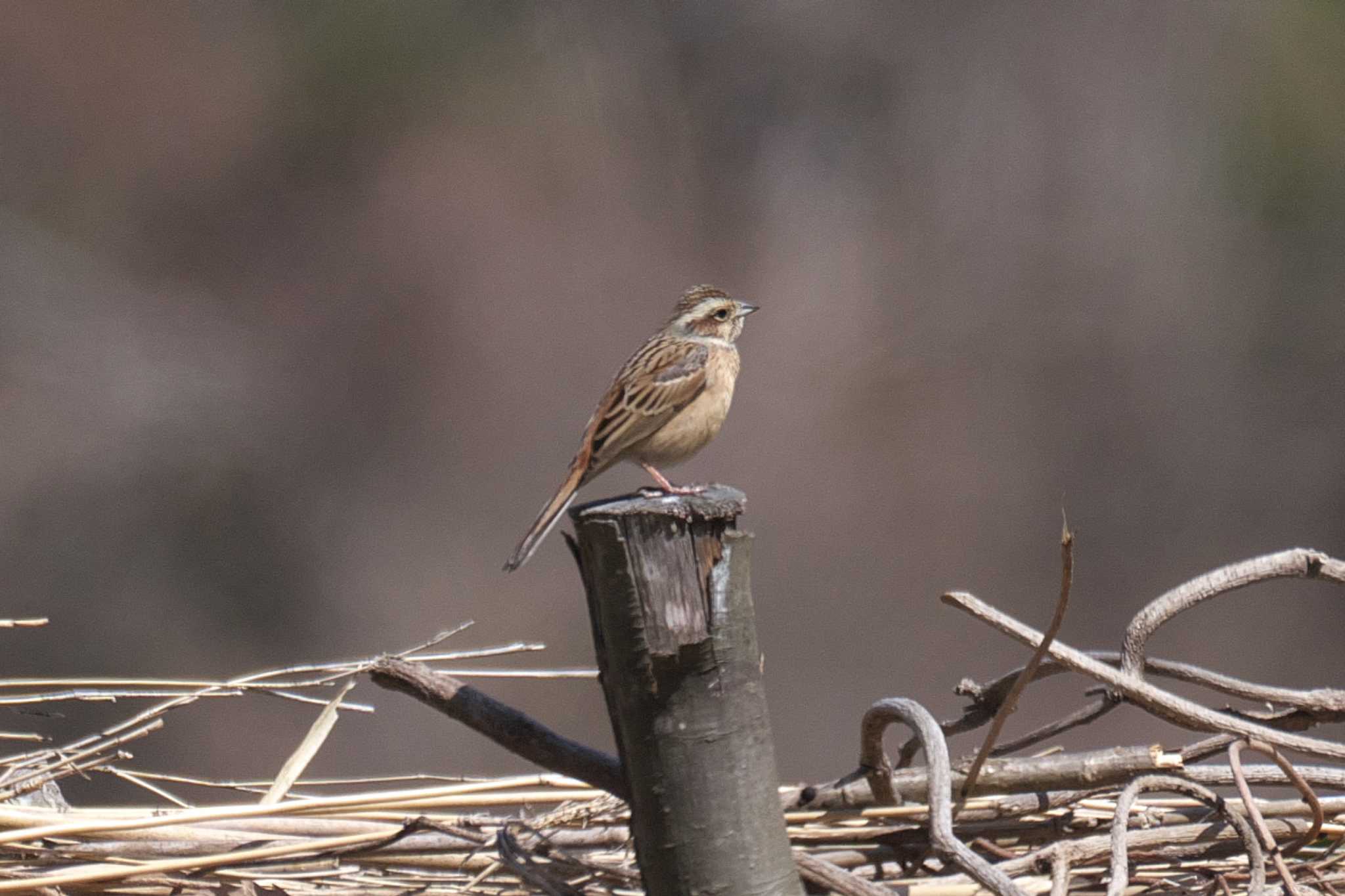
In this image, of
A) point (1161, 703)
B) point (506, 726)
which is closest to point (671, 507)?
point (506, 726)

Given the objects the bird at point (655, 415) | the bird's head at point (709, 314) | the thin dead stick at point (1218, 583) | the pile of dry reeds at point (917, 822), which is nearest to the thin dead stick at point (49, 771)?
the pile of dry reeds at point (917, 822)

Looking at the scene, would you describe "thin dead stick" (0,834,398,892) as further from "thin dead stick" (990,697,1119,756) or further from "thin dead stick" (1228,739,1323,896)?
"thin dead stick" (1228,739,1323,896)

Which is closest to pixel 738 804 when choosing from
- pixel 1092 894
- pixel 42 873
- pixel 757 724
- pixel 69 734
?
pixel 757 724

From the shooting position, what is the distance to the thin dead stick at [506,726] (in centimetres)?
156

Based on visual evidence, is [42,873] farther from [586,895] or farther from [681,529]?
[681,529]

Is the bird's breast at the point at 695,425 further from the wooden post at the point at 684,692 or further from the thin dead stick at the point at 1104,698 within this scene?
the wooden post at the point at 684,692

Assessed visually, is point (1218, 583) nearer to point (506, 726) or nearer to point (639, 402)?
point (506, 726)

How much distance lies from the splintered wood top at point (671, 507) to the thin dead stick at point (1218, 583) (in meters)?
0.52

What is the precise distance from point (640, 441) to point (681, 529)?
2175mm

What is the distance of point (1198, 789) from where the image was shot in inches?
66.7

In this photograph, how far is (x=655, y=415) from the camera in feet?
11.9

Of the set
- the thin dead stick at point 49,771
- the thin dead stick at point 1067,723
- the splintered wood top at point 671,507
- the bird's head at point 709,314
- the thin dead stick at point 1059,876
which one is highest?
the bird's head at point 709,314

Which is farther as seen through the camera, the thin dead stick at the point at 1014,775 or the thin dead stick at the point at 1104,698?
the thin dead stick at the point at 1104,698

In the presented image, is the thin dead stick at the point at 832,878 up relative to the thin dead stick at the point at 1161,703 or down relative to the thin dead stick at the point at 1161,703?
down
